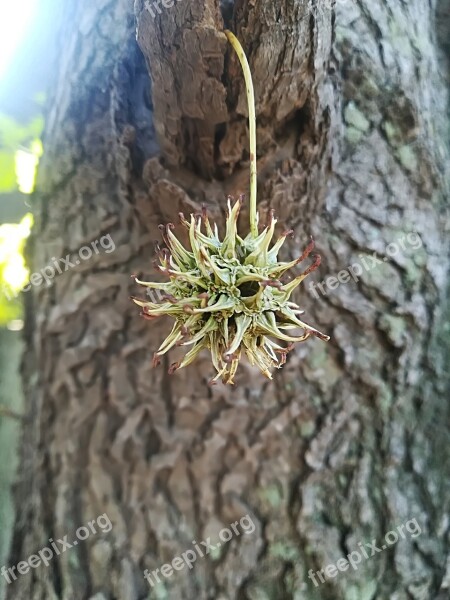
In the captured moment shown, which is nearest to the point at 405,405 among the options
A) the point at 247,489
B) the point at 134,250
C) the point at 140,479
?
the point at 247,489

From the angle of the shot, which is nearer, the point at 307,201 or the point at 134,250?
the point at 307,201

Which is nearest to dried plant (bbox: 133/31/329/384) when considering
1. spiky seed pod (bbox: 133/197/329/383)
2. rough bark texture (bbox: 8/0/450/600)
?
spiky seed pod (bbox: 133/197/329/383)

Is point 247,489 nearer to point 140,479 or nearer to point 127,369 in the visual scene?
point 140,479

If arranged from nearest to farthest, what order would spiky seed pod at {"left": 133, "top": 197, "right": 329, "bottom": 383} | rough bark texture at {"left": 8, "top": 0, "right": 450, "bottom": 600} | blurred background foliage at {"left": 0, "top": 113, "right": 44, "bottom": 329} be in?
spiky seed pod at {"left": 133, "top": 197, "right": 329, "bottom": 383} → rough bark texture at {"left": 8, "top": 0, "right": 450, "bottom": 600} → blurred background foliage at {"left": 0, "top": 113, "right": 44, "bottom": 329}

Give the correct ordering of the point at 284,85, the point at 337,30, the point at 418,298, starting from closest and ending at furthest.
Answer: the point at 284,85 < the point at 337,30 < the point at 418,298

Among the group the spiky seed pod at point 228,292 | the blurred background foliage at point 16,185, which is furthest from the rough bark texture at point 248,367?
the spiky seed pod at point 228,292

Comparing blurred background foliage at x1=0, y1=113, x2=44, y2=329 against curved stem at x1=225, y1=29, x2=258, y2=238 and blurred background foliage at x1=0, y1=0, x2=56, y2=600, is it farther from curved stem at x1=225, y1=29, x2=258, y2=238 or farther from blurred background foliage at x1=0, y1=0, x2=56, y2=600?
curved stem at x1=225, y1=29, x2=258, y2=238
